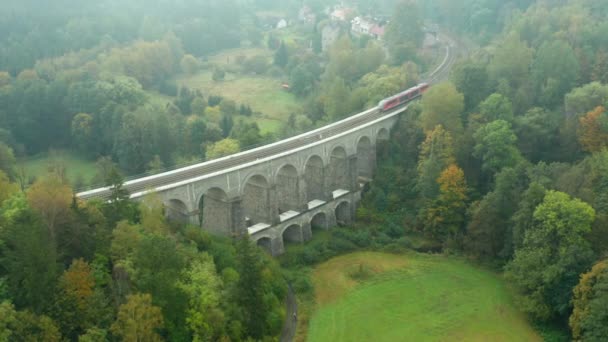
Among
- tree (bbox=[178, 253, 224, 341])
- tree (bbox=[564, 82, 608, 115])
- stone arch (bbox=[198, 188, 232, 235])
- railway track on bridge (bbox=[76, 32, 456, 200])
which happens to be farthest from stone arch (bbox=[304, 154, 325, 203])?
tree (bbox=[564, 82, 608, 115])

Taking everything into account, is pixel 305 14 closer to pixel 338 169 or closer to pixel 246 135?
pixel 246 135

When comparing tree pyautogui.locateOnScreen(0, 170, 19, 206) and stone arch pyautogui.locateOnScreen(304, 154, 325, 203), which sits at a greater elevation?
tree pyautogui.locateOnScreen(0, 170, 19, 206)

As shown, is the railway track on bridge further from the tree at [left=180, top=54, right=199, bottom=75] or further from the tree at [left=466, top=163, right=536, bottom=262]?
the tree at [left=180, top=54, right=199, bottom=75]

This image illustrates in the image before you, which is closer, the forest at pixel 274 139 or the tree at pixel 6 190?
the forest at pixel 274 139

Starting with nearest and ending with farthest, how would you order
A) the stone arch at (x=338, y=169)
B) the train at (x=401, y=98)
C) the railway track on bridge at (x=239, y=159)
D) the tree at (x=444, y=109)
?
the railway track on bridge at (x=239, y=159)
the stone arch at (x=338, y=169)
the tree at (x=444, y=109)
the train at (x=401, y=98)

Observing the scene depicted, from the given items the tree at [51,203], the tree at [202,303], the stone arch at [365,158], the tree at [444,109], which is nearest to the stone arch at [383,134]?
the stone arch at [365,158]

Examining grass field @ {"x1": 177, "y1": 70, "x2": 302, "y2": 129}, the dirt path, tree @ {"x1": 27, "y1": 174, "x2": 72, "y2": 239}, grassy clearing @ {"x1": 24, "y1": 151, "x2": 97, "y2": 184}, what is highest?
tree @ {"x1": 27, "y1": 174, "x2": 72, "y2": 239}

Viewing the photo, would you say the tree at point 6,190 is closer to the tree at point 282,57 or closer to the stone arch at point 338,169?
the stone arch at point 338,169
